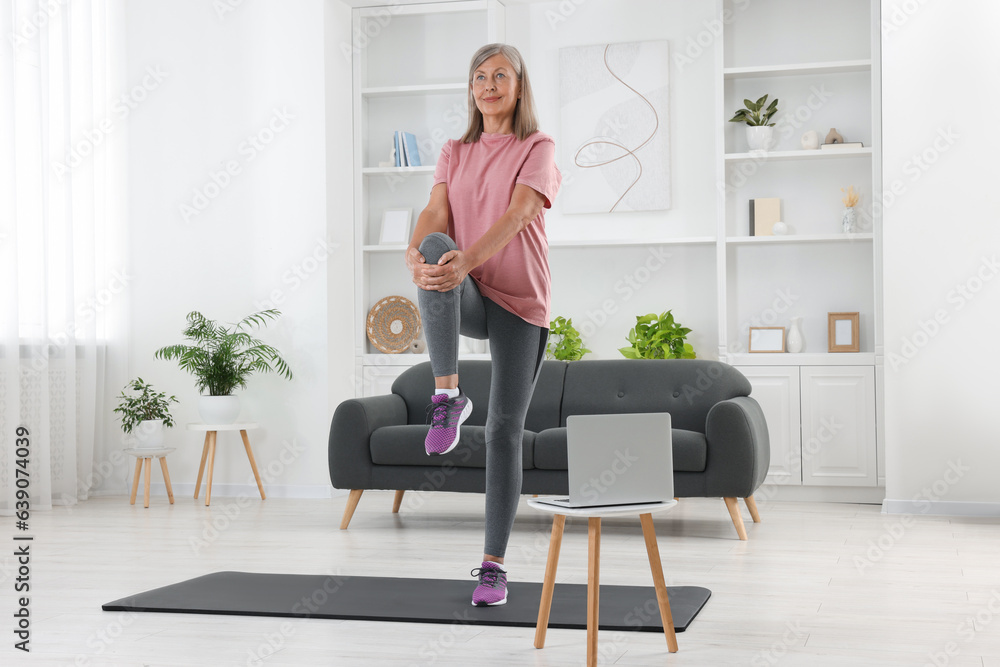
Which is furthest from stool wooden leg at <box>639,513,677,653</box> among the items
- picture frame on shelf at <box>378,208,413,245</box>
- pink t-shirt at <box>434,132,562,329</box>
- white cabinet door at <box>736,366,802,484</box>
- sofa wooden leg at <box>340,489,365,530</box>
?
picture frame on shelf at <box>378,208,413,245</box>

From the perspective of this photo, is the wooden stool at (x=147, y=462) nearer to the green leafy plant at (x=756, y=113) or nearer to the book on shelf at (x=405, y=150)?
the book on shelf at (x=405, y=150)

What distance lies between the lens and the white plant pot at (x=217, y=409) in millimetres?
5371

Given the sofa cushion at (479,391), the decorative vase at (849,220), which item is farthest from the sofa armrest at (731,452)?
the decorative vase at (849,220)

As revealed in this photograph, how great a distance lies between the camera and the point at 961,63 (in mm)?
4746

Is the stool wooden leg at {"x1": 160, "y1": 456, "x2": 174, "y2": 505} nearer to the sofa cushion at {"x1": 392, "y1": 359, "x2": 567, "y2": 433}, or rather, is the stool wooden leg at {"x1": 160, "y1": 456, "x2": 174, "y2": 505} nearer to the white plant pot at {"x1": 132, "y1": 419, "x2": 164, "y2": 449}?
the white plant pot at {"x1": 132, "y1": 419, "x2": 164, "y2": 449}

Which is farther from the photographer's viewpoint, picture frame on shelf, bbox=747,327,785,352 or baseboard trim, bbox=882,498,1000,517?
picture frame on shelf, bbox=747,327,785,352

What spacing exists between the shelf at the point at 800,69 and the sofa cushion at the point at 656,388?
5.78 ft

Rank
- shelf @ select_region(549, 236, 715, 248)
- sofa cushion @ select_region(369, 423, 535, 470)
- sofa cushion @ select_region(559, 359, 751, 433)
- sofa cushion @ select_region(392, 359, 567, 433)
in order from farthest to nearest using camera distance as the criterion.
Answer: shelf @ select_region(549, 236, 715, 248) → sofa cushion @ select_region(392, 359, 567, 433) → sofa cushion @ select_region(559, 359, 751, 433) → sofa cushion @ select_region(369, 423, 535, 470)

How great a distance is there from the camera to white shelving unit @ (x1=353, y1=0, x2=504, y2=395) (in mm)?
5984

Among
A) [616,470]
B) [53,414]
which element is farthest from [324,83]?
[616,470]

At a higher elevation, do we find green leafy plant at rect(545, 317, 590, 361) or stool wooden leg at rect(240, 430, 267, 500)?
green leafy plant at rect(545, 317, 590, 361)

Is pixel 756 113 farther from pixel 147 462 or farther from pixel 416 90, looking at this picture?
pixel 147 462

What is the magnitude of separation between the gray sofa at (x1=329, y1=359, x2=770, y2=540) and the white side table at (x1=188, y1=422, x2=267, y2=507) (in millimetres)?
980

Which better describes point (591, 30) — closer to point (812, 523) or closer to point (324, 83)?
point (324, 83)
